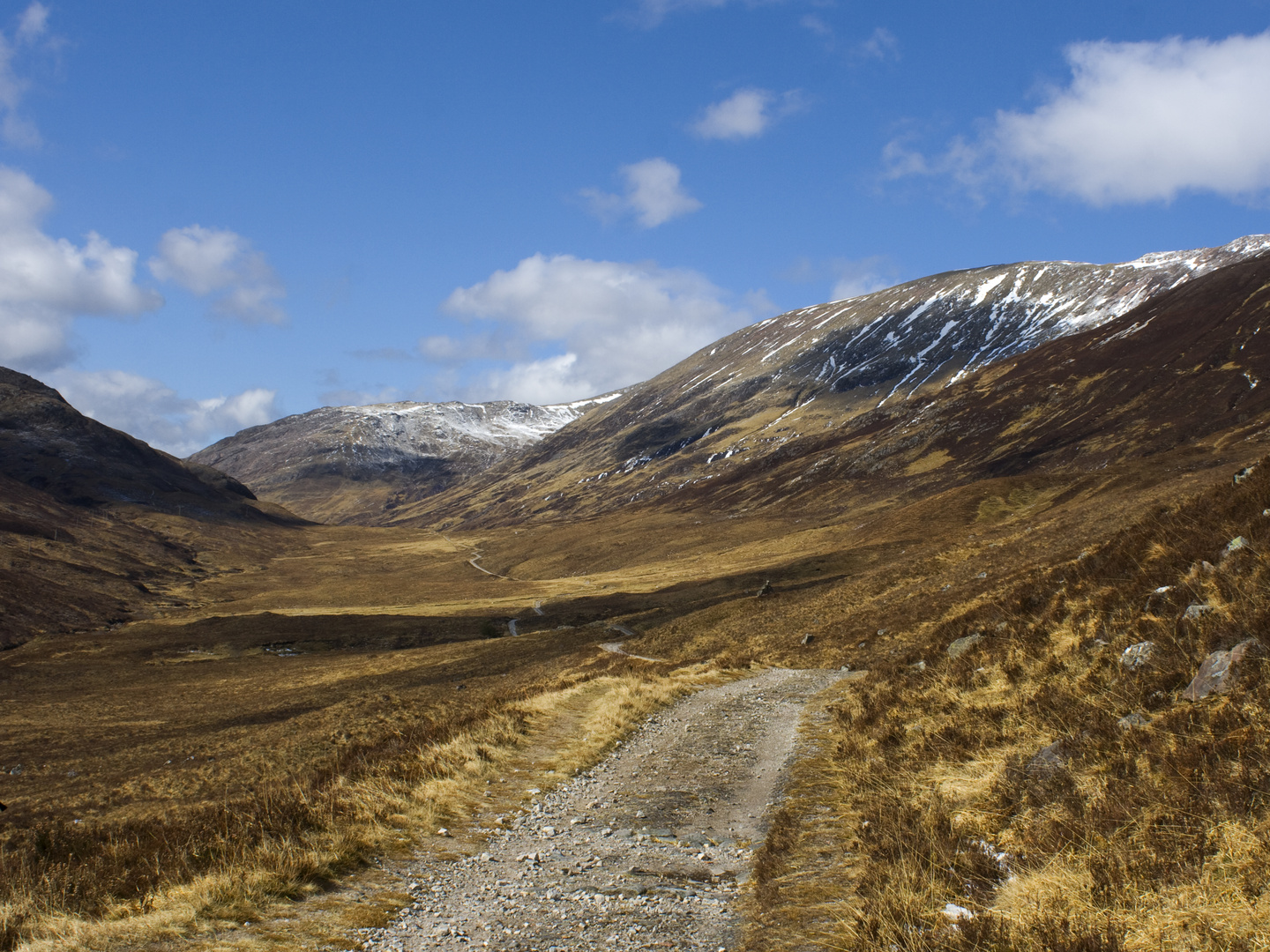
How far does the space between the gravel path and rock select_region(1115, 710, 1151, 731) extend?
4958 millimetres

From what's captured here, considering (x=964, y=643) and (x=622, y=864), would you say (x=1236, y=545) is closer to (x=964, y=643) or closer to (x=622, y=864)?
(x=964, y=643)

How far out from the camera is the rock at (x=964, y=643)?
17.3 m

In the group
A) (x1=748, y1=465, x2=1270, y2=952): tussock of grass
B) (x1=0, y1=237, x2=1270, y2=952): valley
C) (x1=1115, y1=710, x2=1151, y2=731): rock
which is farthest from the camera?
(x1=1115, y1=710, x2=1151, y2=731): rock

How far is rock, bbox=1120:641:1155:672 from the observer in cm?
1058

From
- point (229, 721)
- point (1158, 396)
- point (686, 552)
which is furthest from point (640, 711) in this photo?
point (1158, 396)

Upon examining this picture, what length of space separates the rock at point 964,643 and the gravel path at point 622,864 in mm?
4440

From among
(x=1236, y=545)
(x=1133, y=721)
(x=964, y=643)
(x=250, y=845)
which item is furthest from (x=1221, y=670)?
(x=250, y=845)

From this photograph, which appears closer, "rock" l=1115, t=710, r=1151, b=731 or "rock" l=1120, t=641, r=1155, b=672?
"rock" l=1115, t=710, r=1151, b=731

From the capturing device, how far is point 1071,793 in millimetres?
8141

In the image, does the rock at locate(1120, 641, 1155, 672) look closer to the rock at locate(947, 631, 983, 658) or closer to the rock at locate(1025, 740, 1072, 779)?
the rock at locate(1025, 740, 1072, 779)

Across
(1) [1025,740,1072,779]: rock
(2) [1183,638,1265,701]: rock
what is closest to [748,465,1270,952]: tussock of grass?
(1) [1025,740,1072,779]: rock

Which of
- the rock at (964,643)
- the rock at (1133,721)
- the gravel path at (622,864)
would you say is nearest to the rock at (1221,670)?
the rock at (1133,721)

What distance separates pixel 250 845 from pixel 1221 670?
A: 1242 cm

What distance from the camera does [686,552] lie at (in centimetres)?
13050
